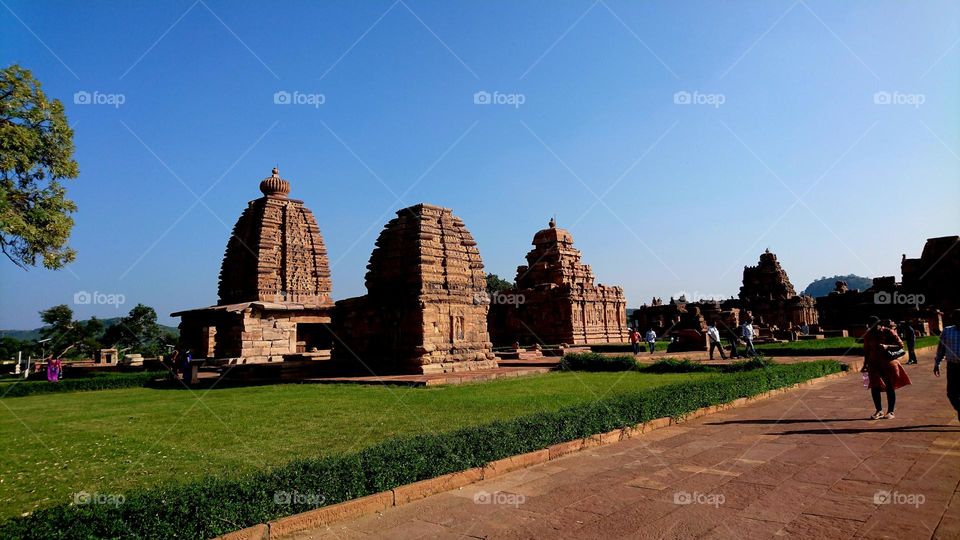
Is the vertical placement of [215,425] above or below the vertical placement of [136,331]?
below

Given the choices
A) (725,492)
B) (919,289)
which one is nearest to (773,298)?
(919,289)

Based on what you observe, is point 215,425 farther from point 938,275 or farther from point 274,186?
point 938,275

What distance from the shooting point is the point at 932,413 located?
7.57m

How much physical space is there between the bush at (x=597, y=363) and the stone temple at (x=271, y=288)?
9.66m

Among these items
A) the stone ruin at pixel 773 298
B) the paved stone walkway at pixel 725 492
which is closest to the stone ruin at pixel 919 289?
the stone ruin at pixel 773 298

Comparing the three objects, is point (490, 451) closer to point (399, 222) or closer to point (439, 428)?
point (439, 428)

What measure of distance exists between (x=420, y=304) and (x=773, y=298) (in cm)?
3651

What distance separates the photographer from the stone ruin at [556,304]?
108 ft

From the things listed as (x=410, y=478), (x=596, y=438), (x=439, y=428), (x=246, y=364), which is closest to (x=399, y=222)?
(x=246, y=364)

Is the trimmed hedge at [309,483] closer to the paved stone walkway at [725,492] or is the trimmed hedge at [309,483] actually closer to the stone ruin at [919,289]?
the paved stone walkway at [725,492]

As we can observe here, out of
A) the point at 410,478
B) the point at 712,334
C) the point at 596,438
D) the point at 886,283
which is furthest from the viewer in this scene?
the point at 886,283

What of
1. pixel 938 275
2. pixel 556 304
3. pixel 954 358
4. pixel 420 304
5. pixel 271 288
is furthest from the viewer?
pixel 938 275

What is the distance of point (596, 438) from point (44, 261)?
14.5m

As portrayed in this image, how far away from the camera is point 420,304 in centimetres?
1596
